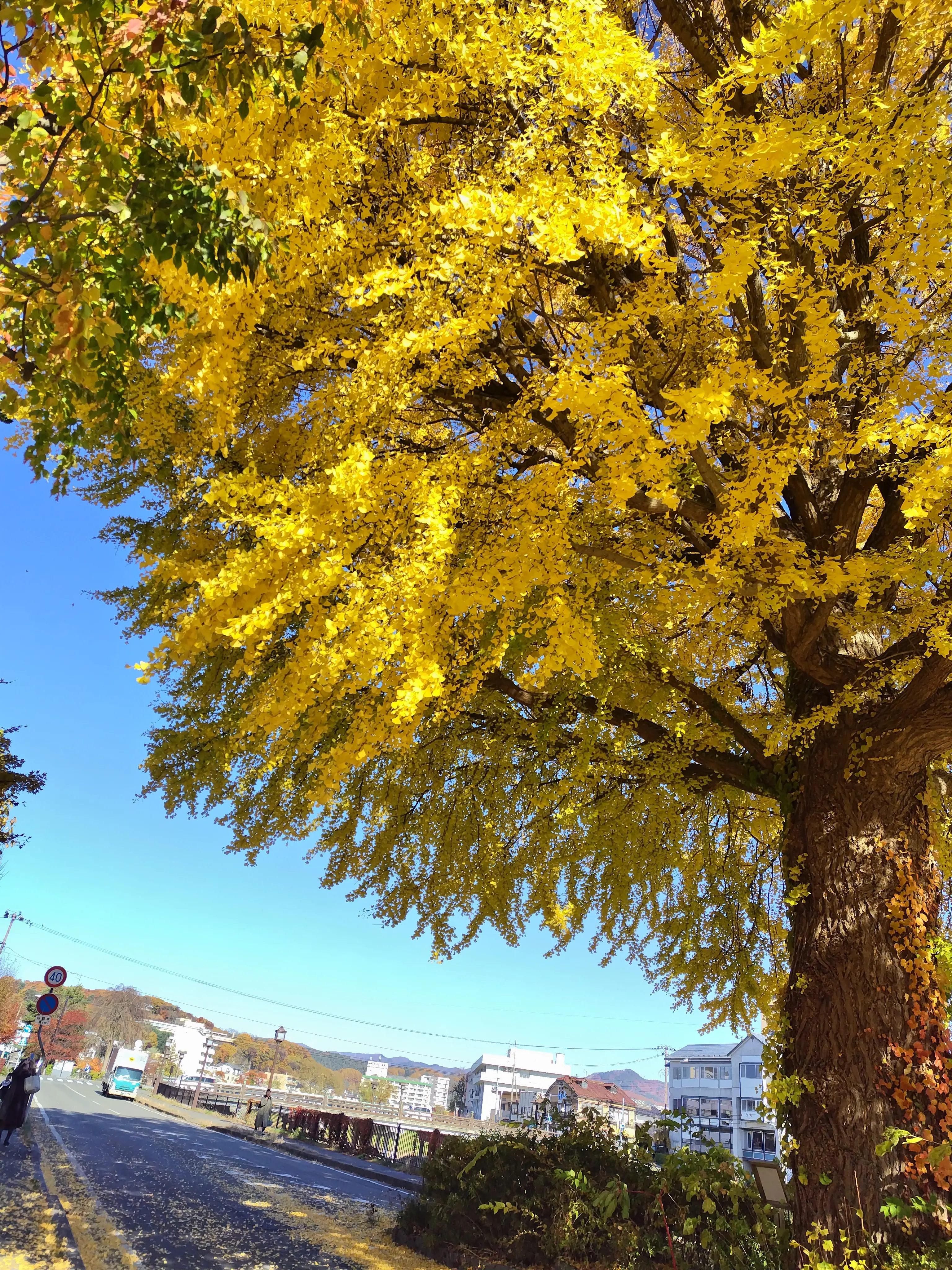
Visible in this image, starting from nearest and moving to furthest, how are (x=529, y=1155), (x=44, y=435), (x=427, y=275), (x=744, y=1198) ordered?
(x=44, y=435) < (x=427, y=275) < (x=744, y=1198) < (x=529, y=1155)

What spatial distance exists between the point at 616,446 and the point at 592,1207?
6130mm

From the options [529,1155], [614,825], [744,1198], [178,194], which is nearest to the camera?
[178,194]

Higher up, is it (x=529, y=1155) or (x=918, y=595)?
(x=918, y=595)

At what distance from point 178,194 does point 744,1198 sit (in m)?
7.75

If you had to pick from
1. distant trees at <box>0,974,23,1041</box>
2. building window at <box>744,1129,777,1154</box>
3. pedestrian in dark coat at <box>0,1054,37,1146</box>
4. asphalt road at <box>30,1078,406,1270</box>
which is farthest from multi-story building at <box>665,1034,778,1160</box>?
distant trees at <box>0,974,23,1041</box>

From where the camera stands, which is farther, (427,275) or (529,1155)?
(529,1155)

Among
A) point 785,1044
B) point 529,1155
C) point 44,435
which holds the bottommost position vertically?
point 529,1155

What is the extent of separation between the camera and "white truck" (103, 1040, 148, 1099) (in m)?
28.9

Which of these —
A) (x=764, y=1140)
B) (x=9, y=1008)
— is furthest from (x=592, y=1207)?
(x=9, y=1008)

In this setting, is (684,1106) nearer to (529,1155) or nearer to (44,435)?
(529,1155)

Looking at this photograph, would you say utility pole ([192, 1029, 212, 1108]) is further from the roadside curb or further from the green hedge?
the green hedge

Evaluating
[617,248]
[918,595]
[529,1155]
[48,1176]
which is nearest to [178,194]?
[617,248]

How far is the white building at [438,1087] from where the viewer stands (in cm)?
12269

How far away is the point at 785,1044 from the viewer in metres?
5.89
